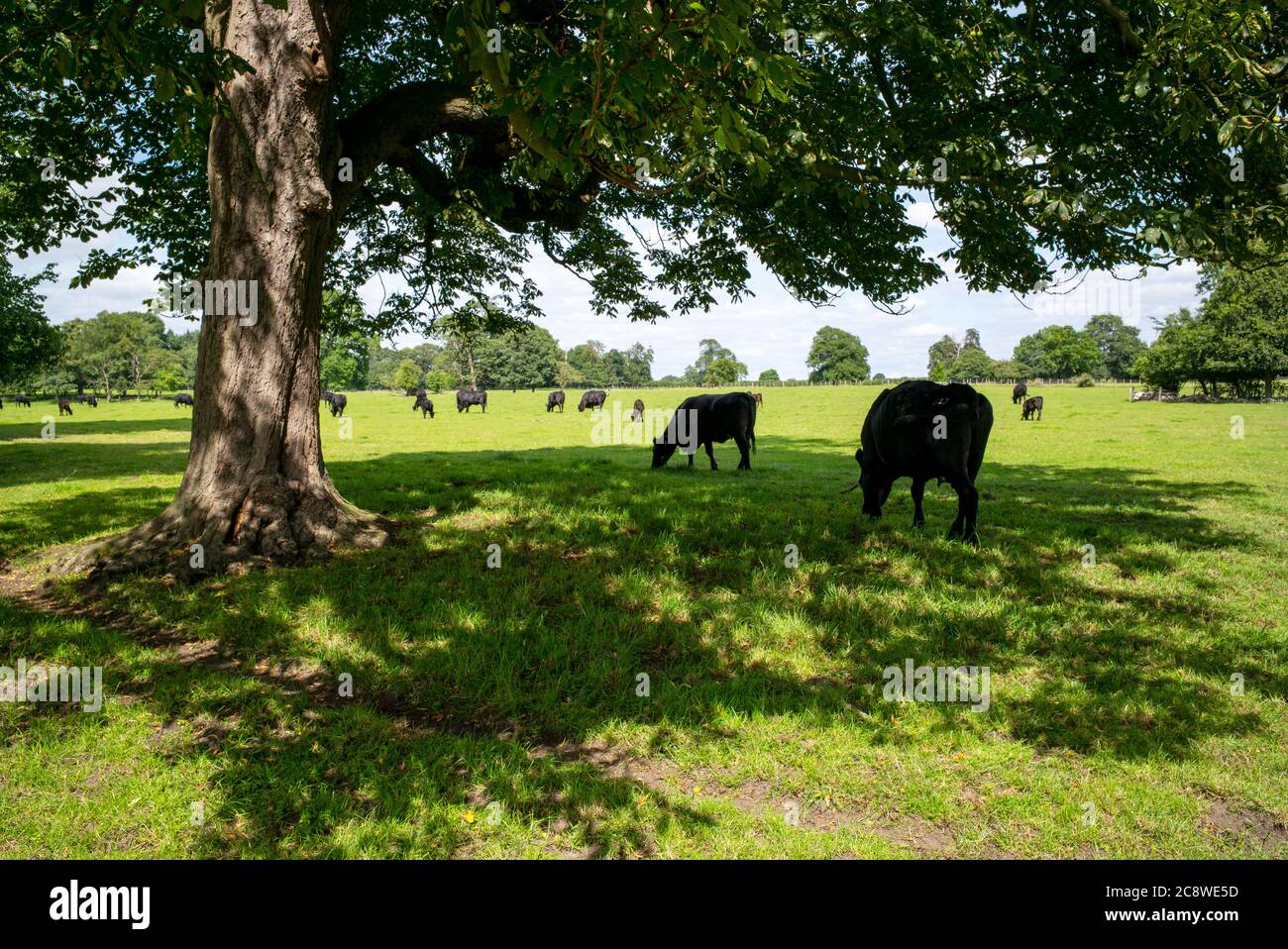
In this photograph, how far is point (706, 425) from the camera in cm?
1844

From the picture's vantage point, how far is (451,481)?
12.3 m

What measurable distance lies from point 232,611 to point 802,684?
537cm

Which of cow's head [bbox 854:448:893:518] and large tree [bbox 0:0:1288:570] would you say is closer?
large tree [bbox 0:0:1288:570]

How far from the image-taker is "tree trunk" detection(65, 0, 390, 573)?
7.82m

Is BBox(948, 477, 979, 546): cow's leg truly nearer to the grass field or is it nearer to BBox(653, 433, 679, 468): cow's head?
the grass field

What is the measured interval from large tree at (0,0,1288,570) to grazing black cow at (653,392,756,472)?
5.83 metres

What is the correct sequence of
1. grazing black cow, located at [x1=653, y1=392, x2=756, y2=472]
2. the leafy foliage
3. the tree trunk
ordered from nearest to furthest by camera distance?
the tree trunk → grazing black cow, located at [x1=653, y1=392, x2=756, y2=472] → the leafy foliage

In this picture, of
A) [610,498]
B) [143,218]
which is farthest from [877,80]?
[143,218]

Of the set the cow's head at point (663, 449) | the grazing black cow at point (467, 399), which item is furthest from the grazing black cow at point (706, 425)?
the grazing black cow at point (467, 399)

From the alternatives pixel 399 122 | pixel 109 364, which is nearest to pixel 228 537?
pixel 399 122

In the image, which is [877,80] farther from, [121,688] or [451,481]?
[121,688]

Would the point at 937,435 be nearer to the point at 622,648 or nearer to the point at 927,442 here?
the point at 927,442

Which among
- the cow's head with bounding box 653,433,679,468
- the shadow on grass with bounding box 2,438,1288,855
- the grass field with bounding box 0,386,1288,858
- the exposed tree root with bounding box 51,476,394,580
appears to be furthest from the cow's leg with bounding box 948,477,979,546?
the cow's head with bounding box 653,433,679,468

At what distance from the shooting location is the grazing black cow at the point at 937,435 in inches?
344
